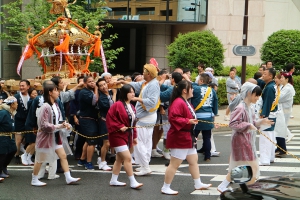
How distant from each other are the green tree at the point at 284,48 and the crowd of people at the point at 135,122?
35.8 ft

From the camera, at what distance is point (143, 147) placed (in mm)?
9500

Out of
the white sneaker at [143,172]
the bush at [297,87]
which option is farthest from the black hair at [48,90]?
the bush at [297,87]

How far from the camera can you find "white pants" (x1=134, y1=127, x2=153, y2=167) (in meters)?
9.47

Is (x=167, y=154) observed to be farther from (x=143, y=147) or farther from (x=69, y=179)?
(x=69, y=179)

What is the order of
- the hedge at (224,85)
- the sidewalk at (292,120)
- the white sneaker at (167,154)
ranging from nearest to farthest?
the white sneaker at (167,154)
the sidewalk at (292,120)
the hedge at (224,85)

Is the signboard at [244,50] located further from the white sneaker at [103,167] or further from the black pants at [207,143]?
the white sneaker at [103,167]

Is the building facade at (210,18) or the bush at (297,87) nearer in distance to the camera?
the bush at (297,87)

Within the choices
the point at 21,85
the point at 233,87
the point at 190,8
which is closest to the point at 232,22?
the point at 190,8

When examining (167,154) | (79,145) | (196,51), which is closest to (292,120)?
(196,51)

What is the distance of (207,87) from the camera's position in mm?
10828

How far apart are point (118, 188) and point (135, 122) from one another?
1.10 m

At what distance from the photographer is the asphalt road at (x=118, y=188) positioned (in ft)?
27.0

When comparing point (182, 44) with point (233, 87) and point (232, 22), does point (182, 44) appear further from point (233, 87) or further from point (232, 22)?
point (233, 87)

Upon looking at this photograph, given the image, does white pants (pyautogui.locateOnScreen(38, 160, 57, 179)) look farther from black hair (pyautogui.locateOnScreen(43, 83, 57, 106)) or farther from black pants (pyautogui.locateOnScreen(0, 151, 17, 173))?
black hair (pyautogui.locateOnScreen(43, 83, 57, 106))
